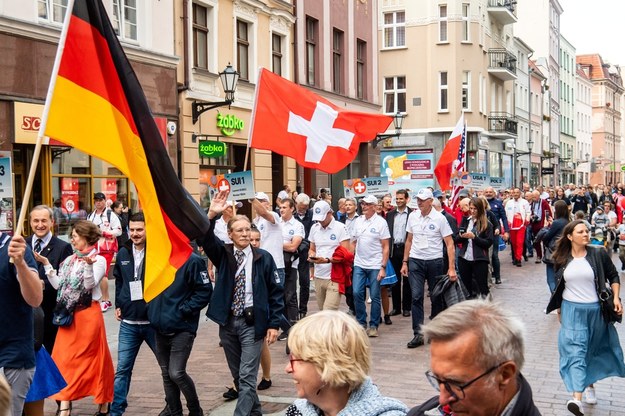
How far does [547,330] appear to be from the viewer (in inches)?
436

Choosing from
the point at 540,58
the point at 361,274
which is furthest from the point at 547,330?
the point at 540,58

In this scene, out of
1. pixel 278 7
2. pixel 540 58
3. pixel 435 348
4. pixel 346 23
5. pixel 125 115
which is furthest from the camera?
pixel 540 58

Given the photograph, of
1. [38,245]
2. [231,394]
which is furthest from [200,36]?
[231,394]

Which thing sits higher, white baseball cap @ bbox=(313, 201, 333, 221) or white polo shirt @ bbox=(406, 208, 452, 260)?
white baseball cap @ bbox=(313, 201, 333, 221)

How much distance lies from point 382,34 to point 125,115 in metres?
40.7

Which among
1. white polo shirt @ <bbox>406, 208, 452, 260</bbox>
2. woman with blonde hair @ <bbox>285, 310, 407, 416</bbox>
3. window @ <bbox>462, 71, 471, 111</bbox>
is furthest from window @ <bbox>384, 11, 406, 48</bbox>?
woman with blonde hair @ <bbox>285, 310, 407, 416</bbox>

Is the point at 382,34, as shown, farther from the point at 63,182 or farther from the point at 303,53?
the point at 63,182

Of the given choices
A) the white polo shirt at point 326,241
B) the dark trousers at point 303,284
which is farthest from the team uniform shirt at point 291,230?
the dark trousers at point 303,284

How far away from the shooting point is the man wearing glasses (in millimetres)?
2471

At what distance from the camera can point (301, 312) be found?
11828 millimetres

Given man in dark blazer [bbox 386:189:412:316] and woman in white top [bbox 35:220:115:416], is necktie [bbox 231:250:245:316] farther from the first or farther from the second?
man in dark blazer [bbox 386:189:412:316]

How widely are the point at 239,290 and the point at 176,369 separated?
826 millimetres

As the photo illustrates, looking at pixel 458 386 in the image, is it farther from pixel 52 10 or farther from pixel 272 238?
pixel 52 10

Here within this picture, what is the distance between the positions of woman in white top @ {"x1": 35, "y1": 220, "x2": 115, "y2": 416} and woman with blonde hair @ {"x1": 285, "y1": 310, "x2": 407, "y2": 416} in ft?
13.0
